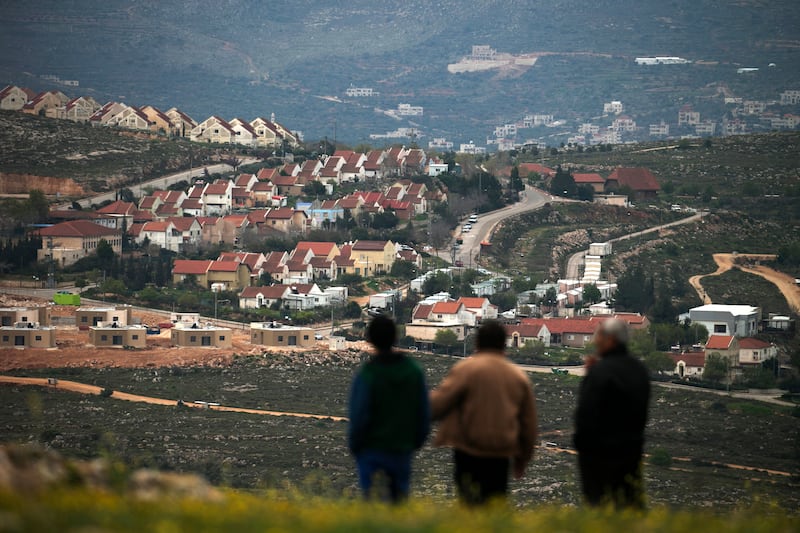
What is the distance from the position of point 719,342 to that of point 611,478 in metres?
34.8

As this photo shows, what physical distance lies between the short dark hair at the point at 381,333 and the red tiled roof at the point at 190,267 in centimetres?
4218

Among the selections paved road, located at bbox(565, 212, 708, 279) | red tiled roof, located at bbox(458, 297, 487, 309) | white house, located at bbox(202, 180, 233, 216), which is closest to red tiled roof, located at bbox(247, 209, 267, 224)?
white house, located at bbox(202, 180, 233, 216)

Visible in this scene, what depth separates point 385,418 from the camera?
757cm

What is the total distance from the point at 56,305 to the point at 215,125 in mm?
35375

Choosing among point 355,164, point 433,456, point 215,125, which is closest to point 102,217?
point 355,164

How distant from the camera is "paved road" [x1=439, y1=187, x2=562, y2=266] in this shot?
55.4 metres

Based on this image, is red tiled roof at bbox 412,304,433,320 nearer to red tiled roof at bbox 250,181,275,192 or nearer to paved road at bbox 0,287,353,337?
paved road at bbox 0,287,353,337

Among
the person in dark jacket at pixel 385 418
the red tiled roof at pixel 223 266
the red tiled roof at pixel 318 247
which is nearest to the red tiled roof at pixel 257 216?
the red tiled roof at pixel 318 247

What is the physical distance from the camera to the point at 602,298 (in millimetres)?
49812

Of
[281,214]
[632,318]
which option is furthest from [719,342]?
[281,214]

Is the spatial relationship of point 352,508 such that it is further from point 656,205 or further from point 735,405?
point 656,205

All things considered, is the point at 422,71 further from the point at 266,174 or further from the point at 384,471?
the point at 384,471

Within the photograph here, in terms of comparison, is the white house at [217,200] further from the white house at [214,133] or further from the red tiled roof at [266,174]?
the white house at [214,133]

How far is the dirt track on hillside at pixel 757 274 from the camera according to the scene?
170 feet
